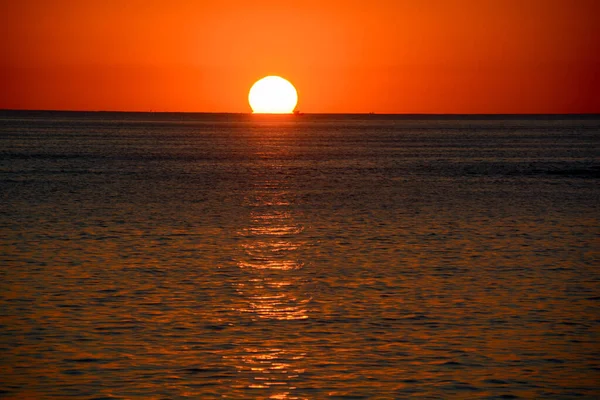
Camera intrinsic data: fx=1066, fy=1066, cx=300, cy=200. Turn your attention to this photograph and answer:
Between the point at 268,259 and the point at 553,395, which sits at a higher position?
the point at 268,259

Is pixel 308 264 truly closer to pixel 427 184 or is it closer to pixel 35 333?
pixel 35 333

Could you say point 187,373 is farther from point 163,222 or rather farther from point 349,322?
point 163,222

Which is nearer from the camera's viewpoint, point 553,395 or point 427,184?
point 553,395

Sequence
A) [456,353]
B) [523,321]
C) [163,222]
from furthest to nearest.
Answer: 1. [163,222]
2. [523,321]
3. [456,353]

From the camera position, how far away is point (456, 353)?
19.6 metres

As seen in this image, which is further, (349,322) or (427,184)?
(427,184)

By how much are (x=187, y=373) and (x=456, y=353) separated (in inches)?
198

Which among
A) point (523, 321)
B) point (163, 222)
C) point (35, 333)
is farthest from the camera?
point (163, 222)

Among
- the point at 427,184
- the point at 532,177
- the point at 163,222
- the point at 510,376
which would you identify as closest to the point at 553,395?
the point at 510,376

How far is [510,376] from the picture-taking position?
1819 cm

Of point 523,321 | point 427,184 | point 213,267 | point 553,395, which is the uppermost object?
point 427,184

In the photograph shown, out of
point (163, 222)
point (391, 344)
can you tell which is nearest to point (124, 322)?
point (391, 344)

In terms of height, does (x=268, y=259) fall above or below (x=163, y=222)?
below

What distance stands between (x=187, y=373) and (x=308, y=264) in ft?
41.8
